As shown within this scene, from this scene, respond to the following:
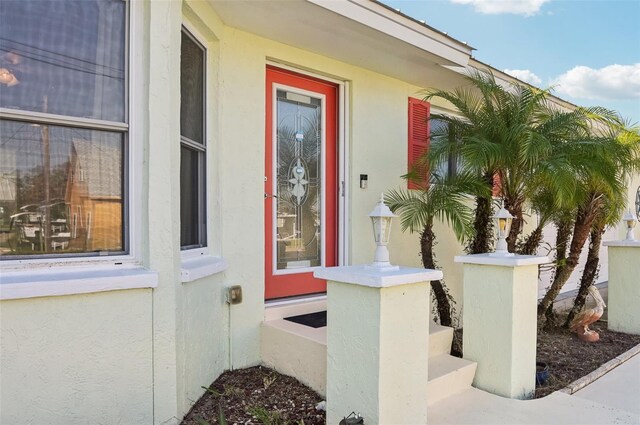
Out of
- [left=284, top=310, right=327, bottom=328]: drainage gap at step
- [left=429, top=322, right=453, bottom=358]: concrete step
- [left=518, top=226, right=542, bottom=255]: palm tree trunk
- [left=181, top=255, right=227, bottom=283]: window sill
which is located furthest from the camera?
[left=518, top=226, right=542, bottom=255]: palm tree trunk

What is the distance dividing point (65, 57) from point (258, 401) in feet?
9.00

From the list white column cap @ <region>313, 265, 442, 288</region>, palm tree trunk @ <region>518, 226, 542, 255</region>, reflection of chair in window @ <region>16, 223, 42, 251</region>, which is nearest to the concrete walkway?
white column cap @ <region>313, 265, 442, 288</region>

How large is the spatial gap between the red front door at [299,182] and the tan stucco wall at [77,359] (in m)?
1.70

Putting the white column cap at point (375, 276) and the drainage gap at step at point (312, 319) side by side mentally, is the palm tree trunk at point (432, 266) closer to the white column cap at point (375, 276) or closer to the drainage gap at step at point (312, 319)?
the drainage gap at step at point (312, 319)

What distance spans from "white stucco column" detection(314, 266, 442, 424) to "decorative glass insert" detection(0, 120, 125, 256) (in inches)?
56.7

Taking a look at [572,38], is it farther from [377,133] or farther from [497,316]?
[497,316]

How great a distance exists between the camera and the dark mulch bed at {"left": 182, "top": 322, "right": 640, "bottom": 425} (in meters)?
3.04

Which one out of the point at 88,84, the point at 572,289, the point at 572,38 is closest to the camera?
the point at 88,84

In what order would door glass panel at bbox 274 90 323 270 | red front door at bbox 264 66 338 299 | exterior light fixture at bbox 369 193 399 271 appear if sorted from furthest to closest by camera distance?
door glass panel at bbox 274 90 323 270 → red front door at bbox 264 66 338 299 → exterior light fixture at bbox 369 193 399 271

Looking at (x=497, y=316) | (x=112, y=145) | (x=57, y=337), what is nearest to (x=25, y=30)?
(x=112, y=145)

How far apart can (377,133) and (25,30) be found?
3.57 m

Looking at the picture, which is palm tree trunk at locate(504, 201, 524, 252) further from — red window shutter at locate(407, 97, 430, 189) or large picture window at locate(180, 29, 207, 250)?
large picture window at locate(180, 29, 207, 250)

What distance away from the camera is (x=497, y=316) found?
11.6ft

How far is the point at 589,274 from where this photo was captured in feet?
19.6
